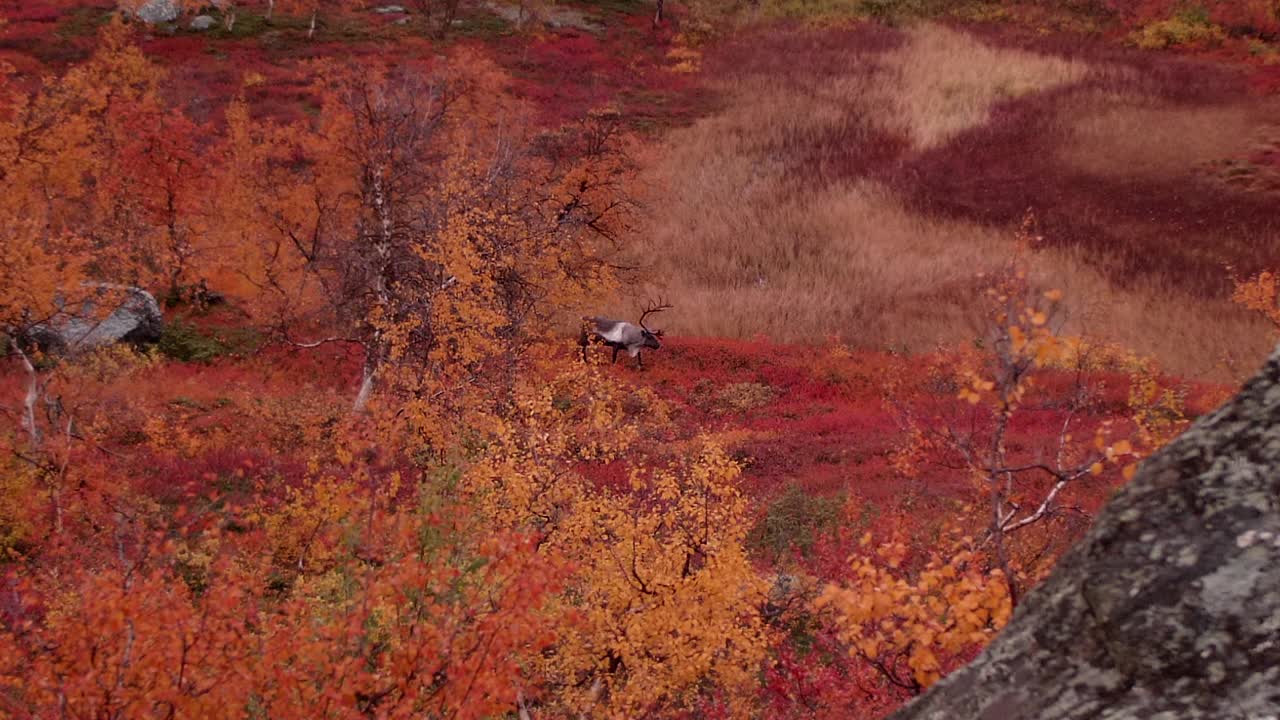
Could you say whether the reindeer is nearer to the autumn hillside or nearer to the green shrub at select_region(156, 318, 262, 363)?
the autumn hillside

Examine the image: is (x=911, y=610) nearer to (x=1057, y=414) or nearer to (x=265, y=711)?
(x=265, y=711)

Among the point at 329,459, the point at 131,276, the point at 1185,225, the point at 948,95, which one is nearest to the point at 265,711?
the point at 329,459

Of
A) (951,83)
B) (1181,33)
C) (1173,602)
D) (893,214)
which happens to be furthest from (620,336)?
(1181,33)

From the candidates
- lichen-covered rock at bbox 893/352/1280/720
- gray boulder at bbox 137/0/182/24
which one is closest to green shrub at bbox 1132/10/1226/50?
lichen-covered rock at bbox 893/352/1280/720

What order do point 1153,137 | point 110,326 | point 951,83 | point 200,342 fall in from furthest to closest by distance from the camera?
point 951,83 < point 1153,137 < point 200,342 < point 110,326

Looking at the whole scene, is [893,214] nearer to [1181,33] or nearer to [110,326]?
[1181,33]
